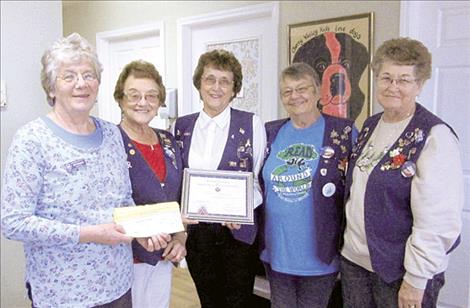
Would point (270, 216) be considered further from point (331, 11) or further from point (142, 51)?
point (142, 51)

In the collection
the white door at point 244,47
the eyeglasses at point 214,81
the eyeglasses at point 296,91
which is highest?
the white door at point 244,47

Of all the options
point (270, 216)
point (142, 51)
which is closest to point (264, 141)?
point (270, 216)

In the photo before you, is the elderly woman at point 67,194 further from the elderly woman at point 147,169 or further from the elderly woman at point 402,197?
the elderly woman at point 402,197

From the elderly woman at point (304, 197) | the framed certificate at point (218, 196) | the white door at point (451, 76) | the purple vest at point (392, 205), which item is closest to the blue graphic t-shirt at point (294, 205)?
the elderly woman at point (304, 197)

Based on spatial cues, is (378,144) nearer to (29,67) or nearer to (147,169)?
(147,169)

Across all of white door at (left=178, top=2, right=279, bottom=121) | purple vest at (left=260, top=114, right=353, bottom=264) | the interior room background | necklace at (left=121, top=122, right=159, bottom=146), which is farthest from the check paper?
white door at (left=178, top=2, right=279, bottom=121)

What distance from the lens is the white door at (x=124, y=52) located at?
4.03m

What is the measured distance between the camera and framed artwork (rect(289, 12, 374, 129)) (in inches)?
102

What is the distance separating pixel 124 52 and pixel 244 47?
1583 mm

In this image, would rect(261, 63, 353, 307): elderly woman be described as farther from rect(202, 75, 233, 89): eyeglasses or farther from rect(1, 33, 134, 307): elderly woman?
rect(1, 33, 134, 307): elderly woman

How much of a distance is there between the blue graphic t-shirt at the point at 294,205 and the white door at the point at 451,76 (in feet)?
3.29

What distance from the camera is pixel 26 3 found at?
223cm

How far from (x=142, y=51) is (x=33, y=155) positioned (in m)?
3.23

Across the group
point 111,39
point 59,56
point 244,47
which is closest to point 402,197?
point 59,56
